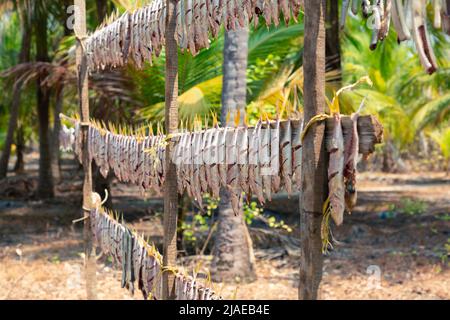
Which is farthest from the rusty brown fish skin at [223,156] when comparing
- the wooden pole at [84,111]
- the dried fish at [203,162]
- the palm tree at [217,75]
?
the palm tree at [217,75]

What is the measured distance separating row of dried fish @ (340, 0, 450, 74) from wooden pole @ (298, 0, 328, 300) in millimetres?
160

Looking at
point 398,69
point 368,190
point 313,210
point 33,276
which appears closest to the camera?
point 313,210

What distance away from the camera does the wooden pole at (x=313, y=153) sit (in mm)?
1801

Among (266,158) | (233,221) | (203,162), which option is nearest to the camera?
(266,158)

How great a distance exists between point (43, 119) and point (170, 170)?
427 inches

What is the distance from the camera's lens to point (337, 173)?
67.7 inches

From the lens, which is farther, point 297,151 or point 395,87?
point 395,87

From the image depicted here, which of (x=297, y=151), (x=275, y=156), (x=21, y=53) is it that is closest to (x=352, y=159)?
(x=297, y=151)

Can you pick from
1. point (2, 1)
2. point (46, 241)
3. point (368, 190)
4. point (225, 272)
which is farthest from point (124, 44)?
point (368, 190)

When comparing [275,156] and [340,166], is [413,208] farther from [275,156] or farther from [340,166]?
[340,166]

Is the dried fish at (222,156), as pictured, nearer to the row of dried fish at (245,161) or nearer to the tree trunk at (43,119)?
the row of dried fish at (245,161)

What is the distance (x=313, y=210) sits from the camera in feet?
6.00
